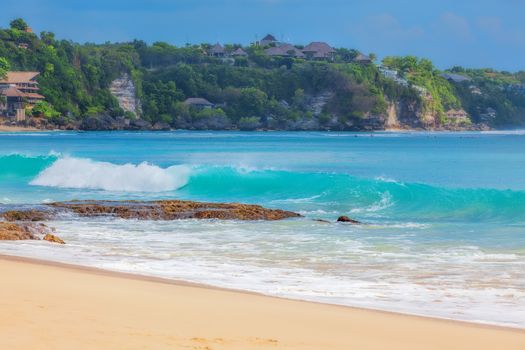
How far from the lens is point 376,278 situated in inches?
417

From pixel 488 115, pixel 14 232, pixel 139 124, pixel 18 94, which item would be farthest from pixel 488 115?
pixel 14 232

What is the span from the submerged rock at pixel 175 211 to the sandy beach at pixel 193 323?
899 cm

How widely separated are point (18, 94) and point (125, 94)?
63.5 feet

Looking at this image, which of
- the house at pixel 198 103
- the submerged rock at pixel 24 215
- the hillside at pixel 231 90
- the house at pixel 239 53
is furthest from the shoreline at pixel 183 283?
the house at pixel 239 53

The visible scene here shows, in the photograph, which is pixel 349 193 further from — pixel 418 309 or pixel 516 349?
pixel 516 349

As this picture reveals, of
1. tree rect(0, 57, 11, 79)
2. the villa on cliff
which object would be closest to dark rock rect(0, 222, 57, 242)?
the villa on cliff

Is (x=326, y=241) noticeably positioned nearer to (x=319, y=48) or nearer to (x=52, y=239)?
(x=52, y=239)

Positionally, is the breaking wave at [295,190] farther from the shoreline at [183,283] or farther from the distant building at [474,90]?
the distant building at [474,90]

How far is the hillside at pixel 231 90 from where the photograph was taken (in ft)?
432

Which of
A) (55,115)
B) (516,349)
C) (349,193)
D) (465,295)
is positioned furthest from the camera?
(55,115)

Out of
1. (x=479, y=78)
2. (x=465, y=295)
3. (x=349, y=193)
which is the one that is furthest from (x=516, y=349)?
(x=479, y=78)

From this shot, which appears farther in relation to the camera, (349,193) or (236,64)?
(236,64)

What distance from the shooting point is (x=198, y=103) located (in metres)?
143

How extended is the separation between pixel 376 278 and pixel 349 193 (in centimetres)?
1504
